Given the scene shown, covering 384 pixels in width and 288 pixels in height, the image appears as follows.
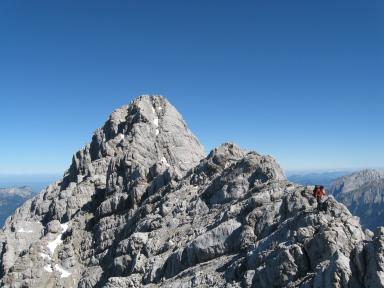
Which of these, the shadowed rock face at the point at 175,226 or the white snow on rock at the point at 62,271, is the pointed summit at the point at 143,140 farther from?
the white snow on rock at the point at 62,271

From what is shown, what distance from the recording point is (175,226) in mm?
73000

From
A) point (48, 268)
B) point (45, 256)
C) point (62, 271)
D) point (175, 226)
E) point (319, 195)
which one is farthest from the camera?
point (45, 256)

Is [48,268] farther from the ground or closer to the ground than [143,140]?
closer to the ground

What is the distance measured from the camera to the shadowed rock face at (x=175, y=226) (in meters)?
40.6

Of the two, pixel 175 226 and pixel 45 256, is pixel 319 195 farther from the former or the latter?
pixel 45 256

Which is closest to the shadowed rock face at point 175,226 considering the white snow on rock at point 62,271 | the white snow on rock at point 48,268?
the white snow on rock at point 48,268

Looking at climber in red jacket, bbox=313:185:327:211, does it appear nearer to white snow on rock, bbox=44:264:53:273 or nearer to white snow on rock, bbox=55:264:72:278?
white snow on rock, bbox=55:264:72:278

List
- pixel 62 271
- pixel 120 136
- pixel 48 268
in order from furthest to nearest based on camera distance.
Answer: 1. pixel 120 136
2. pixel 48 268
3. pixel 62 271

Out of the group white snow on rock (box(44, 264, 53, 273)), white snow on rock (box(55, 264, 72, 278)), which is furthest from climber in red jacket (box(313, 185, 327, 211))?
white snow on rock (box(44, 264, 53, 273))

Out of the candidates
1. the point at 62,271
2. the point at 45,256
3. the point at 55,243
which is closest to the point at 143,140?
the point at 55,243

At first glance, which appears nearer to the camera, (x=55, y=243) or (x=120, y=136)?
(x=55, y=243)

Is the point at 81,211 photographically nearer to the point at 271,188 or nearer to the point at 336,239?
the point at 271,188

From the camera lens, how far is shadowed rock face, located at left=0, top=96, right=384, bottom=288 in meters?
40.6

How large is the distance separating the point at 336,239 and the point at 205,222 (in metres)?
30.4
